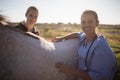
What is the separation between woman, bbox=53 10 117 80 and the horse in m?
0.14

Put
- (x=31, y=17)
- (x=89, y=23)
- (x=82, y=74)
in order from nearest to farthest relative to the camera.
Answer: (x=82, y=74), (x=89, y=23), (x=31, y=17)

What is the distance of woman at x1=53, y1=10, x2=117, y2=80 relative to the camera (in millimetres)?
2053

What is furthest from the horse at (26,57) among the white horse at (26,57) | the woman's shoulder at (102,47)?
the woman's shoulder at (102,47)

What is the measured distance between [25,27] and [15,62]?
192 cm

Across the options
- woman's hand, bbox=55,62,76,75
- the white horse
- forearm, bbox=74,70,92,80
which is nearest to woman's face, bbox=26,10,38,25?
the white horse

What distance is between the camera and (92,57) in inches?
85.7

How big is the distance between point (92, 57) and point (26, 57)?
88 cm

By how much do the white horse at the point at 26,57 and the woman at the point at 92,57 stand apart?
0.47 feet

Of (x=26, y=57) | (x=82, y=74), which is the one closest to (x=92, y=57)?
(x=82, y=74)

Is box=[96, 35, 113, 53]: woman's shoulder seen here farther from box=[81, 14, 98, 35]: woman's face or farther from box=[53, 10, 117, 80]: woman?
box=[81, 14, 98, 35]: woman's face

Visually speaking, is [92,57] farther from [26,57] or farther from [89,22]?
[26,57]

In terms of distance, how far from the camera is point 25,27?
3.75m

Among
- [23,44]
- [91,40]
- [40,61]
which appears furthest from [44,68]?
[91,40]

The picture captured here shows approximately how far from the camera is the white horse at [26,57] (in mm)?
1912
